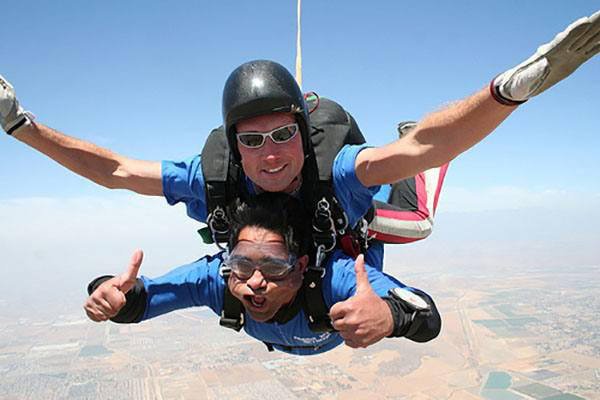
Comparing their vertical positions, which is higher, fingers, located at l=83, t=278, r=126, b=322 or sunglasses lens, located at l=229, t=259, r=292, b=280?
sunglasses lens, located at l=229, t=259, r=292, b=280

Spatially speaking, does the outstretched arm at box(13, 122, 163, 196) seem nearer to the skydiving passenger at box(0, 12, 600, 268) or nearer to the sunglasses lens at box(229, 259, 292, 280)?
the skydiving passenger at box(0, 12, 600, 268)

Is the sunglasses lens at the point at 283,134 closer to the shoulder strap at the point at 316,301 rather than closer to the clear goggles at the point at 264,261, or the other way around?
the clear goggles at the point at 264,261

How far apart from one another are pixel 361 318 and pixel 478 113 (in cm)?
81

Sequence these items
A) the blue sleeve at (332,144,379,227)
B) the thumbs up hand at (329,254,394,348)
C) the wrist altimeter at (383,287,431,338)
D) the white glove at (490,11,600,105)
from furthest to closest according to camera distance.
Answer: the blue sleeve at (332,144,379,227), the wrist altimeter at (383,287,431,338), the thumbs up hand at (329,254,394,348), the white glove at (490,11,600,105)

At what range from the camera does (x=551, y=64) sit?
4.52 feet

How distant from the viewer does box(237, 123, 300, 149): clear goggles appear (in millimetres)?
2125

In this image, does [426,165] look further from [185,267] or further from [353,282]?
[185,267]

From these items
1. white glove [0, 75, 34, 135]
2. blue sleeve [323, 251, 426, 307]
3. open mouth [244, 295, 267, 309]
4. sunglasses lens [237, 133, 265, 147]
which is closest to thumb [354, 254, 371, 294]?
blue sleeve [323, 251, 426, 307]

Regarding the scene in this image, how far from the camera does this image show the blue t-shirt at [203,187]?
6.95 feet

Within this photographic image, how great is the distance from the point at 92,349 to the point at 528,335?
33.3 meters

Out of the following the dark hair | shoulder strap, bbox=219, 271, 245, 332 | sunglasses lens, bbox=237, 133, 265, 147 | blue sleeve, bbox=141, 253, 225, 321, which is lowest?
shoulder strap, bbox=219, 271, 245, 332

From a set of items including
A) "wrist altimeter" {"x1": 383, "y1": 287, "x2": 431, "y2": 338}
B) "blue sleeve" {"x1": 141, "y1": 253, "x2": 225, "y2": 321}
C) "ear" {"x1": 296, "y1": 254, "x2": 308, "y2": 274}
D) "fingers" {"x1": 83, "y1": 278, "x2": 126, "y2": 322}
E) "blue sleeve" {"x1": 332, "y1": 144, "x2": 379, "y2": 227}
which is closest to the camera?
"wrist altimeter" {"x1": 383, "y1": 287, "x2": 431, "y2": 338}

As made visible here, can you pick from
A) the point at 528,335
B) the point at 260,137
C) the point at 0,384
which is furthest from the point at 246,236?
the point at 528,335

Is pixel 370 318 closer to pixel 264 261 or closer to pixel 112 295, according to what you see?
pixel 264 261
